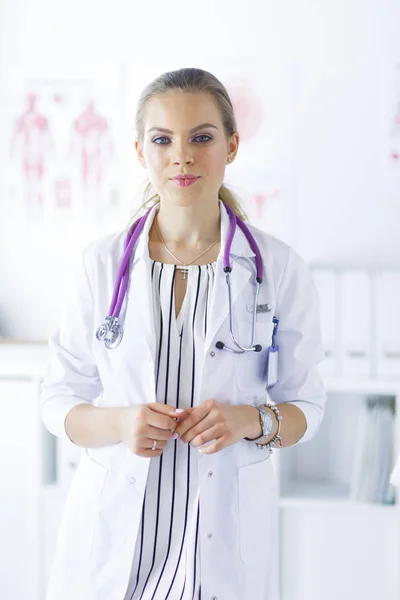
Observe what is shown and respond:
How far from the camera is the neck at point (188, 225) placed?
54.5 inches

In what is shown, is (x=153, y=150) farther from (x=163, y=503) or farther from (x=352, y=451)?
(x=352, y=451)

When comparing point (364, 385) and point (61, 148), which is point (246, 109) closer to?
point (61, 148)

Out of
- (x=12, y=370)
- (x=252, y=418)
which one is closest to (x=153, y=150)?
(x=252, y=418)

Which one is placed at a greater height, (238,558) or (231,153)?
(231,153)

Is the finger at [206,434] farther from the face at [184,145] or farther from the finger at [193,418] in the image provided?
the face at [184,145]

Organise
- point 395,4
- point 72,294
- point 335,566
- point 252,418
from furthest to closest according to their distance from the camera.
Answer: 1. point 395,4
2. point 335,566
3. point 72,294
4. point 252,418

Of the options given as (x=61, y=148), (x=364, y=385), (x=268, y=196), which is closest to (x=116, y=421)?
(x=364, y=385)

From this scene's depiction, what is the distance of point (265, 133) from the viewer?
8.90 ft

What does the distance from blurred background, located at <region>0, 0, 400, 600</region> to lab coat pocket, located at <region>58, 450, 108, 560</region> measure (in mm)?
1152

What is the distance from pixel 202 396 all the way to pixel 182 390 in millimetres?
46

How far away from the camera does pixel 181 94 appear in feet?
4.38

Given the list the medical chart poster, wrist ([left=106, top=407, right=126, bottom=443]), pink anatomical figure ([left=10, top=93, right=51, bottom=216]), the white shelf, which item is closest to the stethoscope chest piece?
wrist ([left=106, top=407, right=126, bottom=443])

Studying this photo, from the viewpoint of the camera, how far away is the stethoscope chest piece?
1337 millimetres

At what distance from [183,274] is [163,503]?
0.39m
